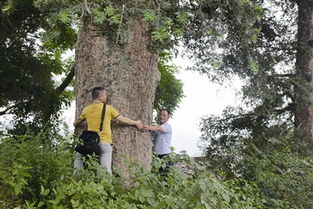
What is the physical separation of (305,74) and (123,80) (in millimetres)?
7392

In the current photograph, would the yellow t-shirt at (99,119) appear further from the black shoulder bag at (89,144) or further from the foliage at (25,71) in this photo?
the foliage at (25,71)

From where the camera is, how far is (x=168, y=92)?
19.6 m

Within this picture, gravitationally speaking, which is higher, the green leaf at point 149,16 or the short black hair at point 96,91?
the green leaf at point 149,16

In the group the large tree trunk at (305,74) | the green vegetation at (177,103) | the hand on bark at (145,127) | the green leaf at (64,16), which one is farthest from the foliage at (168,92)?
the green leaf at (64,16)

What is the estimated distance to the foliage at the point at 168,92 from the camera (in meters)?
19.2

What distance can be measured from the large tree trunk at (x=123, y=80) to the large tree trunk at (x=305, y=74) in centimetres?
620

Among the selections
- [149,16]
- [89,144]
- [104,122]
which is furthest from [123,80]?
[149,16]

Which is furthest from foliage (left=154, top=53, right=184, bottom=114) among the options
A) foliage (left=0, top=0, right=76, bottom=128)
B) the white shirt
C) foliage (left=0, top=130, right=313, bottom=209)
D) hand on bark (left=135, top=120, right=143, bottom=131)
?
foliage (left=0, top=130, right=313, bottom=209)

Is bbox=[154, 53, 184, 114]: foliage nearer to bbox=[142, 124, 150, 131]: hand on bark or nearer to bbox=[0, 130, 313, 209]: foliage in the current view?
bbox=[142, 124, 150, 131]: hand on bark

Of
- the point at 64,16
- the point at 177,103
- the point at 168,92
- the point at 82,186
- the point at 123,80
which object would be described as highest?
the point at 168,92

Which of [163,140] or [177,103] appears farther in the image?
[177,103]

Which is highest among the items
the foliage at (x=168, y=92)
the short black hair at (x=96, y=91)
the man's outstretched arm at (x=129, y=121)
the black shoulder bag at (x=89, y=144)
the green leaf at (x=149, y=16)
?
the foliage at (x=168, y=92)

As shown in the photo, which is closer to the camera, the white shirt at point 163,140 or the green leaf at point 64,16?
the green leaf at point 64,16

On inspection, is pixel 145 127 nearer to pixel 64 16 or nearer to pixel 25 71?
pixel 64 16
